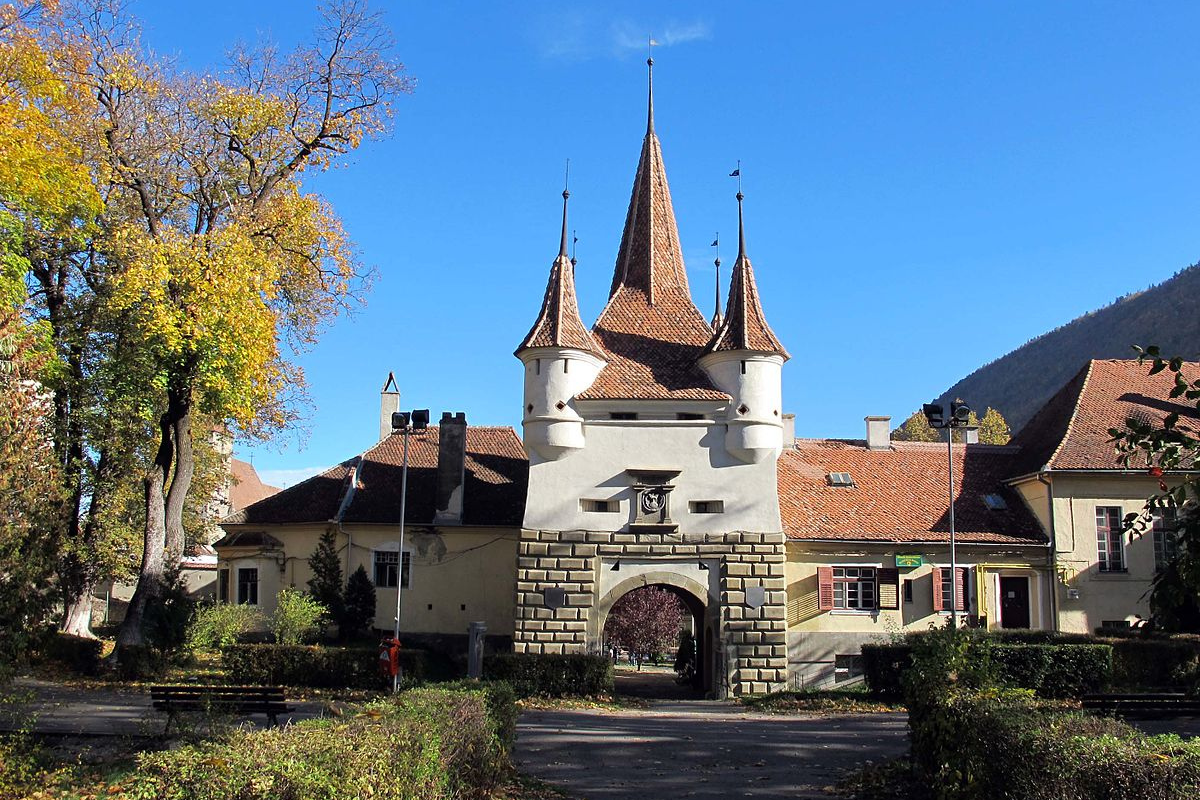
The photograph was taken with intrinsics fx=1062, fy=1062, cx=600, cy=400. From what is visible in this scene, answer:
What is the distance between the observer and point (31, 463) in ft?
45.2

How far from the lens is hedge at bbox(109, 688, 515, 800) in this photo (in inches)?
273

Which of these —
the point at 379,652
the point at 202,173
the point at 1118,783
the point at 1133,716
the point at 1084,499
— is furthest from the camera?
the point at 1084,499

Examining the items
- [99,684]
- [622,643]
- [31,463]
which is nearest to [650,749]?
[31,463]

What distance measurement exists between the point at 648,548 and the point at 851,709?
22.7 feet

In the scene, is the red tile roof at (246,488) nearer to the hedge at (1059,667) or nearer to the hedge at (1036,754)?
the hedge at (1059,667)

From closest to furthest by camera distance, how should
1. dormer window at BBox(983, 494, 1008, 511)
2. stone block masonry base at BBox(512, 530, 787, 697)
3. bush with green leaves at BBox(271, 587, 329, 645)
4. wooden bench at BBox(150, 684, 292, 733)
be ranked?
wooden bench at BBox(150, 684, 292, 733) < stone block masonry base at BBox(512, 530, 787, 697) < bush with green leaves at BBox(271, 587, 329, 645) < dormer window at BBox(983, 494, 1008, 511)

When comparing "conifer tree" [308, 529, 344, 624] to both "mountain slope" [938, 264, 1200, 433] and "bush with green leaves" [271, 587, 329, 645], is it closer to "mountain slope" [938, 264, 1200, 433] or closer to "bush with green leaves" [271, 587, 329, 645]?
"bush with green leaves" [271, 587, 329, 645]

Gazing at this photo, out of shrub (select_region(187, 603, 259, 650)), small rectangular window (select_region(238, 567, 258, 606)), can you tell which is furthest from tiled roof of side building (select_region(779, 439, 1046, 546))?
small rectangular window (select_region(238, 567, 258, 606))

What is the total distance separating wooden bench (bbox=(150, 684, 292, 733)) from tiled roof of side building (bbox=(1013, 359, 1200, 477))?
75.1 ft

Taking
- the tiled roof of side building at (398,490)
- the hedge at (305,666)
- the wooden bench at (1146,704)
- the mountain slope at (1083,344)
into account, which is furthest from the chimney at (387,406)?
the mountain slope at (1083,344)

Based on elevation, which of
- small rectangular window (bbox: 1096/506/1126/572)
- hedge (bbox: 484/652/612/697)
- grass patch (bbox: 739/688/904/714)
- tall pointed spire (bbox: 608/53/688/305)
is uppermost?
tall pointed spire (bbox: 608/53/688/305)

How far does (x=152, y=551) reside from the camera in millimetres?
26031

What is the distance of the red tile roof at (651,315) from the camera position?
97.1 ft

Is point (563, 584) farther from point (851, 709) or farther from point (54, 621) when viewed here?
point (54, 621)
